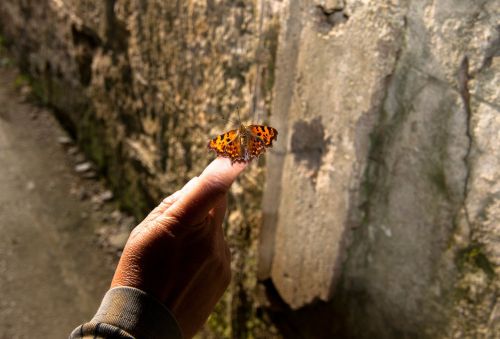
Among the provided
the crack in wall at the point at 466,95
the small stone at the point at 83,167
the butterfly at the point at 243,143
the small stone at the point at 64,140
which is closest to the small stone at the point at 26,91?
the small stone at the point at 64,140

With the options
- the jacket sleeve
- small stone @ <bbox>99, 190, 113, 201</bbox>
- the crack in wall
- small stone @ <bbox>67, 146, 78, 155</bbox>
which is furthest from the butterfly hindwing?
small stone @ <bbox>67, 146, 78, 155</bbox>

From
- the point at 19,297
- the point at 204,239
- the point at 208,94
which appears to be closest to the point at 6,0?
the point at 19,297

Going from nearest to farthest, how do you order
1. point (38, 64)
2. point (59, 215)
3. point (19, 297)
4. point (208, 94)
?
point (208, 94) → point (19, 297) → point (59, 215) → point (38, 64)

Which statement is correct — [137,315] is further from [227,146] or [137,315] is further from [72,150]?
[72,150]

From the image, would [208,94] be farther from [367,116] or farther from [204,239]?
[204,239]

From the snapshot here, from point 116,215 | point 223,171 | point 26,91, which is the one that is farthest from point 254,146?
point 26,91

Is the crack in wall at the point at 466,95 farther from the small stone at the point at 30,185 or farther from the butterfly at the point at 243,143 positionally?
the small stone at the point at 30,185

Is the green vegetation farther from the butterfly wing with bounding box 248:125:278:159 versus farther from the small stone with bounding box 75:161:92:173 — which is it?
the small stone with bounding box 75:161:92:173
